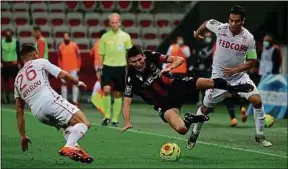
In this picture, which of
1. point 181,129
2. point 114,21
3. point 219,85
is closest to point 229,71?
point 219,85

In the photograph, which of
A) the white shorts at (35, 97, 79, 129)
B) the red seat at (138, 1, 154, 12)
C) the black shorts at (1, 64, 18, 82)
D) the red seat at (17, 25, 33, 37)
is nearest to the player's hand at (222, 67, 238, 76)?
the white shorts at (35, 97, 79, 129)

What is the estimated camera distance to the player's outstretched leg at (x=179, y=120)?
1317cm

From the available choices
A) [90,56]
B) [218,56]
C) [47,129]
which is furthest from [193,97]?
[218,56]

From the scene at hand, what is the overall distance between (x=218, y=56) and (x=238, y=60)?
0.43 metres

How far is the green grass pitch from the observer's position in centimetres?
1520

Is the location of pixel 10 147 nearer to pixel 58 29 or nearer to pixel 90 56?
pixel 90 56

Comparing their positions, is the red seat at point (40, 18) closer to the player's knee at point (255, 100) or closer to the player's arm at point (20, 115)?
the player's knee at point (255, 100)

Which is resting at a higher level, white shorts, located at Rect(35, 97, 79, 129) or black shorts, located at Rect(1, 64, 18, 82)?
white shorts, located at Rect(35, 97, 79, 129)

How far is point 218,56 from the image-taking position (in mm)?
14055

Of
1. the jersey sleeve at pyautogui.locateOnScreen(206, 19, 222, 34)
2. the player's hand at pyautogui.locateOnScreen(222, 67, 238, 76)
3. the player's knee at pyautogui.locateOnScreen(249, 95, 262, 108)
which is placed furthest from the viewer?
the player's knee at pyautogui.locateOnScreen(249, 95, 262, 108)

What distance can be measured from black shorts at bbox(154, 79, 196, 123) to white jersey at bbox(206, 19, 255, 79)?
865 millimetres

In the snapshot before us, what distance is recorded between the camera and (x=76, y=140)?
1167 cm

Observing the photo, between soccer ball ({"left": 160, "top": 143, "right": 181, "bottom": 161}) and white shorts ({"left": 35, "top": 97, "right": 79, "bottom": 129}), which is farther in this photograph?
soccer ball ({"left": 160, "top": 143, "right": 181, "bottom": 161})

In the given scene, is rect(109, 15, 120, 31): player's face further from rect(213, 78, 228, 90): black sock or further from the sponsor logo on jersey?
rect(213, 78, 228, 90): black sock
